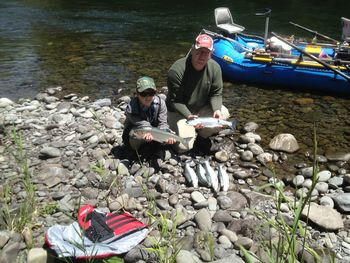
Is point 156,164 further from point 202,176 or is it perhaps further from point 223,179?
point 223,179

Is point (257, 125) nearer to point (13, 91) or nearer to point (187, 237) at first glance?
point (187, 237)

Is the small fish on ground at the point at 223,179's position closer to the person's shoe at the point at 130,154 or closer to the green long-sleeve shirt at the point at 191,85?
the green long-sleeve shirt at the point at 191,85

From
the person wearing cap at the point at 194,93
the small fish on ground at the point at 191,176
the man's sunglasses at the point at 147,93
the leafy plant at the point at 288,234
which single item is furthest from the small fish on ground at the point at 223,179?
the man's sunglasses at the point at 147,93

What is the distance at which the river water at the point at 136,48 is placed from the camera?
813 cm

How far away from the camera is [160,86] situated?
32.6 ft

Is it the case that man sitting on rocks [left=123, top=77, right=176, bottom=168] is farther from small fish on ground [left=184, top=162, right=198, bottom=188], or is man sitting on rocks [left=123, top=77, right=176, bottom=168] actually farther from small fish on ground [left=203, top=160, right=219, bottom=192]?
small fish on ground [left=203, top=160, right=219, bottom=192]

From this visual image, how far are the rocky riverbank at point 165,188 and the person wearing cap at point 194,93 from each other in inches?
16.9

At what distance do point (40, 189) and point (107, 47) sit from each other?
33.2 feet

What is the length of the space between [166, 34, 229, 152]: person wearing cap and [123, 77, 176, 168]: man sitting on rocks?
1.38ft

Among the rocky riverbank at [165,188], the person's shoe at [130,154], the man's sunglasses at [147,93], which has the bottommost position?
the rocky riverbank at [165,188]

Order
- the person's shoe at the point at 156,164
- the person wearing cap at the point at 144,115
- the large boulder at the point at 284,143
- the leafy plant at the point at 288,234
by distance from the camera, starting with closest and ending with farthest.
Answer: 1. the leafy plant at the point at 288,234
2. the person wearing cap at the point at 144,115
3. the person's shoe at the point at 156,164
4. the large boulder at the point at 284,143

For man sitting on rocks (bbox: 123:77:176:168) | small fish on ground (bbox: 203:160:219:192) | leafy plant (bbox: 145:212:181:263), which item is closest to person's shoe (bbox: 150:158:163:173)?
man sitting on rocks (bbox: 123:77:176:168)

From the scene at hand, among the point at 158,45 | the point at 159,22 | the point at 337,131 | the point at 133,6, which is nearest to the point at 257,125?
the point at 337,131

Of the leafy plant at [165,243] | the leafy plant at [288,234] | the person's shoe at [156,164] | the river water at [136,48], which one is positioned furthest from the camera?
the river water at [136,48]
